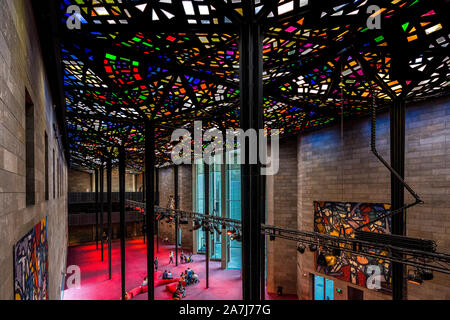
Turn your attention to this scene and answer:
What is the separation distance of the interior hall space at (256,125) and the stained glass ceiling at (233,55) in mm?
34

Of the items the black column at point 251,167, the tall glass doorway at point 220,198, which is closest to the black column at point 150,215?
the black column at point 251,167

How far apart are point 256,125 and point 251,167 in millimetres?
645

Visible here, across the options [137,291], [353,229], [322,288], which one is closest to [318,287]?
[322,288]

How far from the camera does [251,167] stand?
394cm

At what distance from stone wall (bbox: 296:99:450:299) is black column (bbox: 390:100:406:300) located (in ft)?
4.81

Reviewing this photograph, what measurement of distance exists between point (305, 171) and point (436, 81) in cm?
675

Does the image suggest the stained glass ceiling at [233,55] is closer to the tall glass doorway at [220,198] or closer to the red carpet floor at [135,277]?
the tall glass doorway at [220,198]

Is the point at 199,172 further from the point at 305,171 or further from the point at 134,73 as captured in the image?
the point at 134,73

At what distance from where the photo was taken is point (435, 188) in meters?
8.40

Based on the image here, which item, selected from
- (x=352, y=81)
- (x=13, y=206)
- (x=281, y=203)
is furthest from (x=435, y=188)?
(x=13, y=206)

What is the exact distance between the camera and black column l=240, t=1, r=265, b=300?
3959mm

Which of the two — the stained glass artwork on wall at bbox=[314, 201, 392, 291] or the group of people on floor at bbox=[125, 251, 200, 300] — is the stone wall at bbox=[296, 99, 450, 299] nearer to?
the stained glass artwork on wall at bbox=[314, 201, 392, 291]

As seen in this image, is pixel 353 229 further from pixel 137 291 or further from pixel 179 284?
pixel 137 291

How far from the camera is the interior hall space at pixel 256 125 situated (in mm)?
3727
